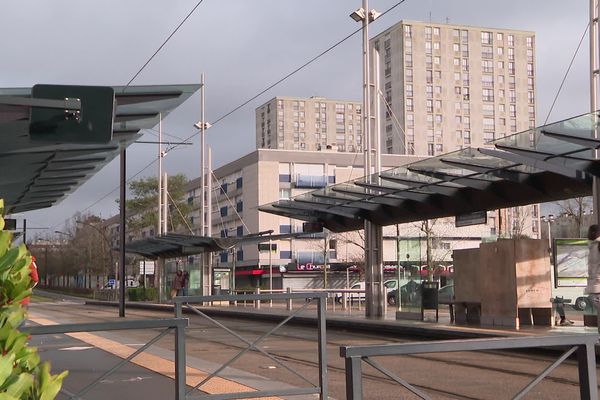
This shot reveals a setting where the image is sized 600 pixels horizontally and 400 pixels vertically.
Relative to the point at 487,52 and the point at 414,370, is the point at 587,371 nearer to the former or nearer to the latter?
the point at 414,370

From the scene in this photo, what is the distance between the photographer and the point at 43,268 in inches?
5025

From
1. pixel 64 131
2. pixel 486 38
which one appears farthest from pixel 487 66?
pixel 64 131

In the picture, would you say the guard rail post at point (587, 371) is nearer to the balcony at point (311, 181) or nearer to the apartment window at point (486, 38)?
the balcony at point (311, 181)

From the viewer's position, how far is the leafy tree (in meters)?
85.9

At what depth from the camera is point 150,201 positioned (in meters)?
86.5

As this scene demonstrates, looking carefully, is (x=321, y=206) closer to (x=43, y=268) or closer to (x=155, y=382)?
(x=155, y=382)

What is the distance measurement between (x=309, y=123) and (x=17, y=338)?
A: 475ft

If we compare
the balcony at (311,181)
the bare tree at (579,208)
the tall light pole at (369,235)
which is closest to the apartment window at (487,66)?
the balcony at (311,181)

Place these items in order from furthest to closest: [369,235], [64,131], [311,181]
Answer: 1. [311,181]
2. [369,235]
3. [64,131]

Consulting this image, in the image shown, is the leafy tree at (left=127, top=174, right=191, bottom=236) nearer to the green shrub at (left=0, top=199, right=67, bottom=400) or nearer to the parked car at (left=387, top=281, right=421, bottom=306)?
the parked car at (left=387, top=281, right=421, bottom=306)

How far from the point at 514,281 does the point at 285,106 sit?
4996 inches

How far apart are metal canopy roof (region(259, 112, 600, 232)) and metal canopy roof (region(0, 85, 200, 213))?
24.2 feet

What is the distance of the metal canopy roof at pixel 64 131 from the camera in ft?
23.3

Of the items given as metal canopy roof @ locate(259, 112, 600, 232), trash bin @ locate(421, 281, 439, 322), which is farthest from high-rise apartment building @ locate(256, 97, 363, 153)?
trash bin @ locate(421, 281, 439, 322)
